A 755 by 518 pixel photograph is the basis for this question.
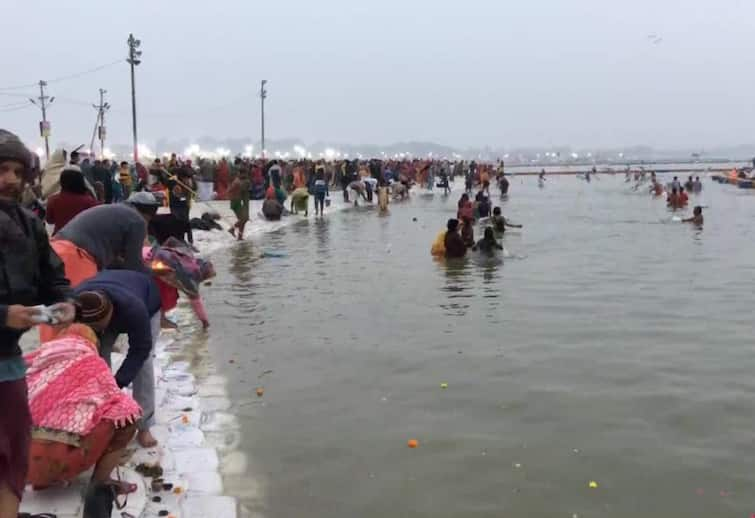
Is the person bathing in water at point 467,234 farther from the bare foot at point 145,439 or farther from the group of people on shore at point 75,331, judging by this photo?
the bare foot at point 145,439

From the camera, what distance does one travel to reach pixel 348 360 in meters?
8.32

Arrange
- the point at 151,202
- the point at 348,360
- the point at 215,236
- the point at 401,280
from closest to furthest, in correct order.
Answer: the point at 151,202 < the point at 348,360 < the point at 401,280 < the point at 215,236

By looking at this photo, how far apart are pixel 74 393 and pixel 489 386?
4.22 m

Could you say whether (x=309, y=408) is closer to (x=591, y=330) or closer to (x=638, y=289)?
(x=591, y=330)

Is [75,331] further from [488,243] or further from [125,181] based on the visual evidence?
[125,181]

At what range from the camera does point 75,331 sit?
4.52m

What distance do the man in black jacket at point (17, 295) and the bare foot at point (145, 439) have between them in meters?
2.23

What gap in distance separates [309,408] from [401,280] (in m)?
7.14

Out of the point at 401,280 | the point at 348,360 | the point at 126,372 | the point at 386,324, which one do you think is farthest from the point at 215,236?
the point at 126,372

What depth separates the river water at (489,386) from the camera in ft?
16.7

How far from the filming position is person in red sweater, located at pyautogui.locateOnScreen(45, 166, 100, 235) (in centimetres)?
743

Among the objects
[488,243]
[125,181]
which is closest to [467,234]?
[488,243]

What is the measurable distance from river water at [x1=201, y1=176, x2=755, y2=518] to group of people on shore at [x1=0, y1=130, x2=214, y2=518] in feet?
3.68

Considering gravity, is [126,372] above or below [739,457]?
above
